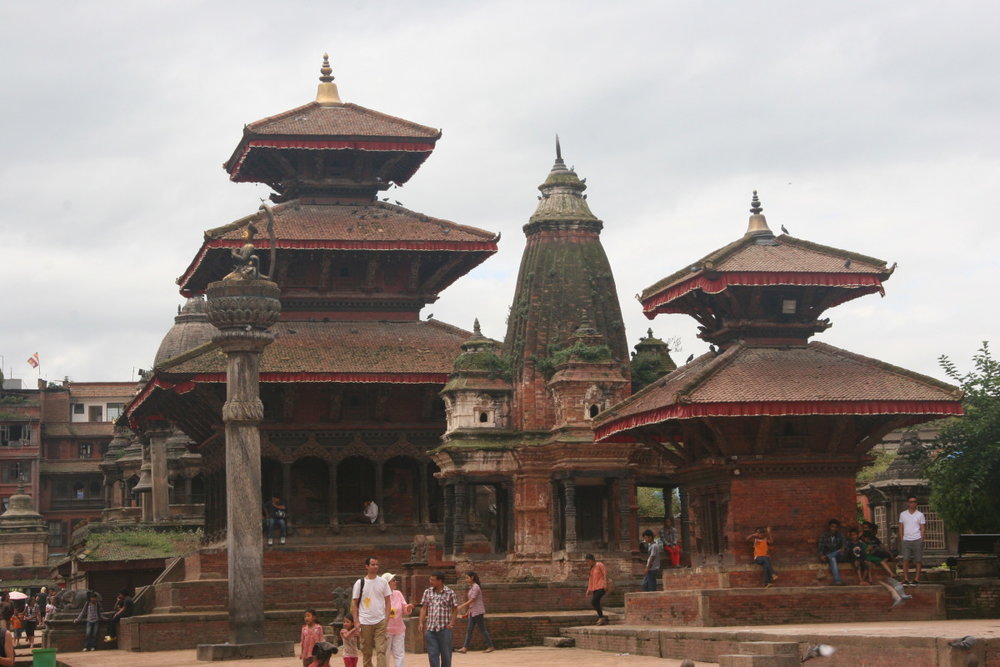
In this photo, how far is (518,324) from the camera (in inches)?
1511

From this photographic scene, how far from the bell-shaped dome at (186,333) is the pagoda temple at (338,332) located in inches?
954

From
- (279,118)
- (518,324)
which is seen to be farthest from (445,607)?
(279,118)

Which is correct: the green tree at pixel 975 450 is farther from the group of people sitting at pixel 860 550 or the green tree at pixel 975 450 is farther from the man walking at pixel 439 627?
the man walking at pixel 439 627

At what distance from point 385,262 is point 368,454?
5482 mm

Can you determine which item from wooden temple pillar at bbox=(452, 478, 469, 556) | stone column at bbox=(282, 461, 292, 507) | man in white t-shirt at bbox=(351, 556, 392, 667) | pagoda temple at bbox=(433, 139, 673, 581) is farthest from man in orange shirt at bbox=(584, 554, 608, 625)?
stone column at bbox=(282, 461, 292, 507)

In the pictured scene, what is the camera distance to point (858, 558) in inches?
1096

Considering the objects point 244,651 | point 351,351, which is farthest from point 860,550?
point 351,351

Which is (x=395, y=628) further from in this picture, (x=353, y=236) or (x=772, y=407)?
(x=353, y=236)

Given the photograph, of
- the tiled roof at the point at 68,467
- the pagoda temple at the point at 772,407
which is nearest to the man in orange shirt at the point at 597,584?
the pagoda temple at the point at 772,407

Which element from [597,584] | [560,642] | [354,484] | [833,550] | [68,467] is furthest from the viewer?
[68,467]

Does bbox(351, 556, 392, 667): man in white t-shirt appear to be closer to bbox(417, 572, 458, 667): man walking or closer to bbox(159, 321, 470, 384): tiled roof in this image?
bbox(417, 572, 458, 667): man walking

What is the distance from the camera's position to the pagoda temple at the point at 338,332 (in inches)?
1567

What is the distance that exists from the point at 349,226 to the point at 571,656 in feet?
62.3

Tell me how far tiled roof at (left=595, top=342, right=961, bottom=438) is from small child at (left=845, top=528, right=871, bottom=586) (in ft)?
7.47
